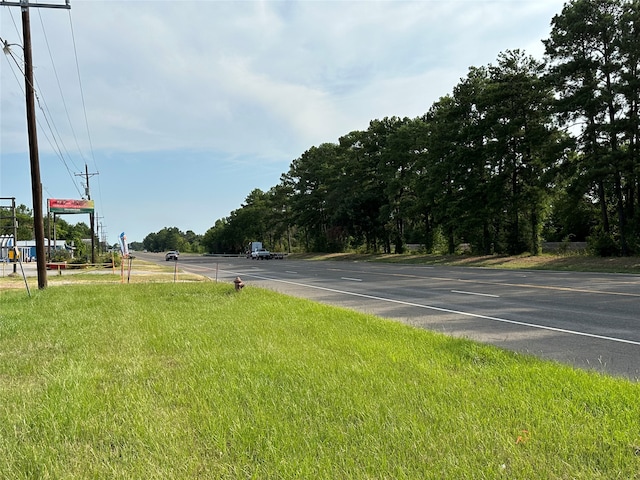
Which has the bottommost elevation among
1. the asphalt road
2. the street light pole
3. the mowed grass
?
the asphalt road

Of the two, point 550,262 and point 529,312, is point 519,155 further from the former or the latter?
point 529,312

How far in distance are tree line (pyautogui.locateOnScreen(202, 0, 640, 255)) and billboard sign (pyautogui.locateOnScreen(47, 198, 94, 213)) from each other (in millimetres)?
27657

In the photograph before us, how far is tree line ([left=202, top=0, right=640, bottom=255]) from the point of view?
2620cm

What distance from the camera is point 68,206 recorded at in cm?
4731

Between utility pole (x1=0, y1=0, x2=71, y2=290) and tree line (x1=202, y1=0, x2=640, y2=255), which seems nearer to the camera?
utility pole (x1=0, y1=0, x2=71, y2=290)

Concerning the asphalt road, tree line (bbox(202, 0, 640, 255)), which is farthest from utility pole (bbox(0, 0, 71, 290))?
tree line (bbox(202, 0, 640, 255))

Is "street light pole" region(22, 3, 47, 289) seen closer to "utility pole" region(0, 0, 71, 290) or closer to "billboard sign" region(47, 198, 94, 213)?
"utility pole" region(0, 0, 71, 290)

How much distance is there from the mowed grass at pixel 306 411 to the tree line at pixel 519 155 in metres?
25.4

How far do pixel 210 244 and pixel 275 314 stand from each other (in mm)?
131762

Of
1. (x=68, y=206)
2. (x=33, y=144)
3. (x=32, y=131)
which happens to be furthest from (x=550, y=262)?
(x=68, y=206)

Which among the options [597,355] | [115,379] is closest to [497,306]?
[597,355]

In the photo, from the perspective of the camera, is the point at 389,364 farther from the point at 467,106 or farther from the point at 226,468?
the point at 467,106

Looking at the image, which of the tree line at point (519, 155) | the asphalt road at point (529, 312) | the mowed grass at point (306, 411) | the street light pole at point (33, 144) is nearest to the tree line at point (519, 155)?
the tree line at point (519, 155)

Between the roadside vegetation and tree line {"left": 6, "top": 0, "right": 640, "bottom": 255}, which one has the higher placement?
tree line {"left": 6, "top": 0, "right": 640, "bottom": 255}
